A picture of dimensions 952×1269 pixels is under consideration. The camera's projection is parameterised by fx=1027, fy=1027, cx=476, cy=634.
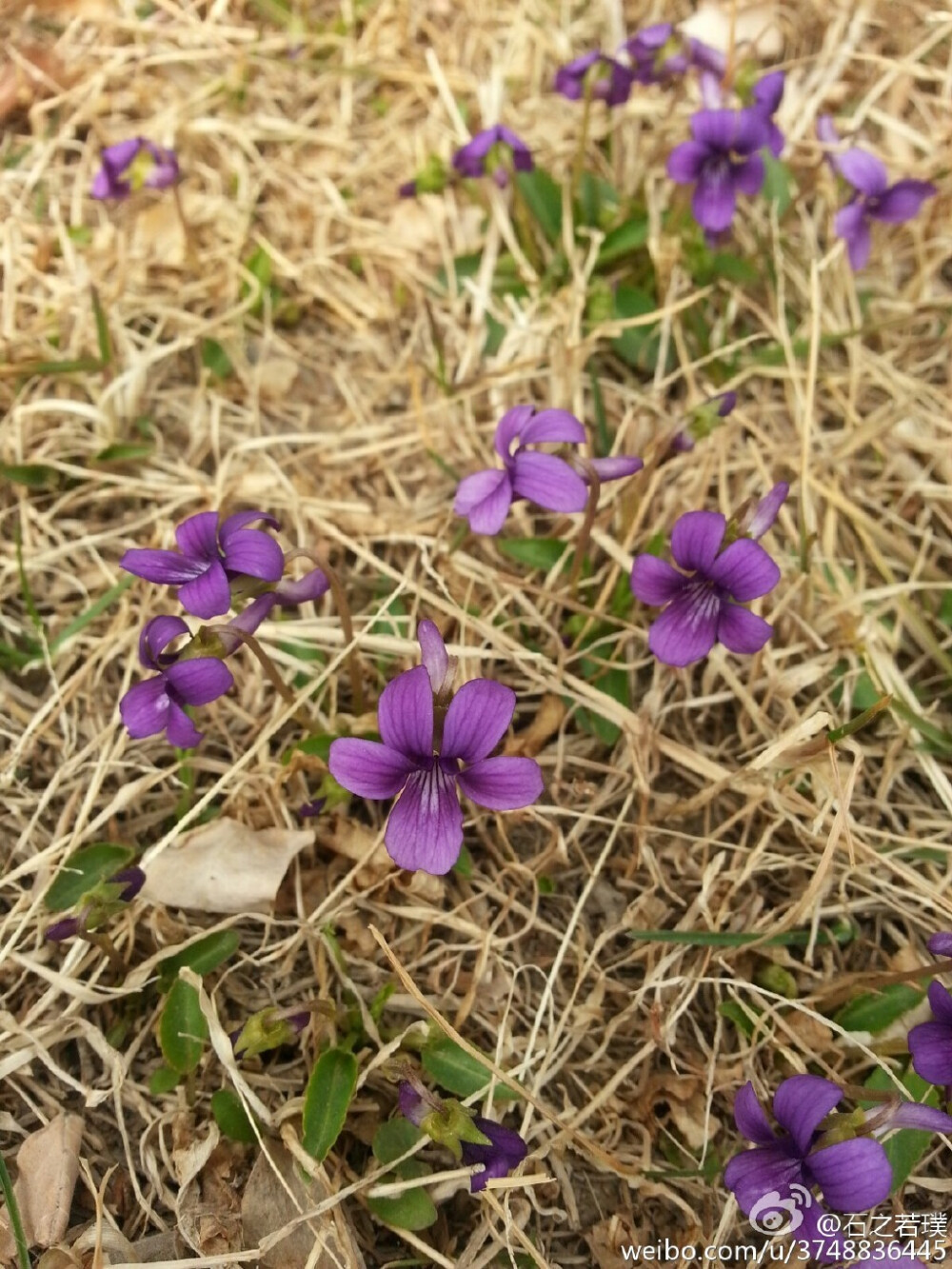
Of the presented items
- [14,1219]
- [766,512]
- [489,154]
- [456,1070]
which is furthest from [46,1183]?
[489,154]

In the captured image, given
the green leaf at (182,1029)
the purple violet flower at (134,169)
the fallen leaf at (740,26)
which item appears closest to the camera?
the green leaf at (182,1029)

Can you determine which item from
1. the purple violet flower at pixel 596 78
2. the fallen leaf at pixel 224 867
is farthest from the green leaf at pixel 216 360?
the fallen leaf at pixel 224 867

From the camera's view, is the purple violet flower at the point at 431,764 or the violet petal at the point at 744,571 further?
the violet petal at the point at 744,571

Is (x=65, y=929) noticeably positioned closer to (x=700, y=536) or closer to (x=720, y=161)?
(x=700, y=536)

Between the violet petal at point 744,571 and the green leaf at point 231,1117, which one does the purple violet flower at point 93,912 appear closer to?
the green leaf at point 231,1117

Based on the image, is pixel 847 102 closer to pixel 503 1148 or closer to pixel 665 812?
pixel 665 812

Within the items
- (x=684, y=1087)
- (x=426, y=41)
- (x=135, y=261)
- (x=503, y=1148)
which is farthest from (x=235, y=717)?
(x=426, y=41)

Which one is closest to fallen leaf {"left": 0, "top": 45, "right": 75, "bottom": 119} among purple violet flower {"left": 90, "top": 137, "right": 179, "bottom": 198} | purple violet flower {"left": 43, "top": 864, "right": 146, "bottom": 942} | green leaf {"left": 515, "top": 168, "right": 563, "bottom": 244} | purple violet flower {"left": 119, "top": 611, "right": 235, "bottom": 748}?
purple violet flower {"left": 90, "top": 137, "right": 179, "bottom": 198}
